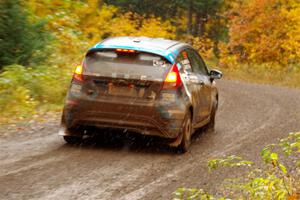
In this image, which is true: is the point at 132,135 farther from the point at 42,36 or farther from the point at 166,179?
the point at 42,36

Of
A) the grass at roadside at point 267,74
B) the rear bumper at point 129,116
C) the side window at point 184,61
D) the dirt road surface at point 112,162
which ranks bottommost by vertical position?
the grass at roadside at point 267,74

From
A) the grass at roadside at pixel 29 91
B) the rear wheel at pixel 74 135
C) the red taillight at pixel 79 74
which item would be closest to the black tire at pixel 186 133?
the rear wheel at pixel 74 135

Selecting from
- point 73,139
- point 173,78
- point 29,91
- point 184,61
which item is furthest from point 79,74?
point 29,91

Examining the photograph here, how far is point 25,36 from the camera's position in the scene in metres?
14.8

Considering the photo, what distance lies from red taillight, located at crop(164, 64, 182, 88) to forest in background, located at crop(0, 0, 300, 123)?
12.2ft

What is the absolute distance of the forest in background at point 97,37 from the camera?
14117mm

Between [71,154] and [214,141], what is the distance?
118 inches

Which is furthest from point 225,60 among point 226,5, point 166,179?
point 166,179

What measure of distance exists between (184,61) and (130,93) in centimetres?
139

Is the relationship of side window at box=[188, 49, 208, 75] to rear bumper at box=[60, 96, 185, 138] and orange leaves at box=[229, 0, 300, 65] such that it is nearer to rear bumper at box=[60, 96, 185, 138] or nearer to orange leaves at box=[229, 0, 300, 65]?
rear bumper at box=[60, 96, 185, 138]

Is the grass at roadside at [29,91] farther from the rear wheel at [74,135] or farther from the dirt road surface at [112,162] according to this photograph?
the rear wheel at [74,135]

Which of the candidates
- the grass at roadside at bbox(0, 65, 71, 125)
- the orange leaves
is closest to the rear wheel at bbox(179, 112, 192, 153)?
the grass at roadside at bbox(0, 65, 71, 125)

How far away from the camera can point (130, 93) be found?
8.98 meters

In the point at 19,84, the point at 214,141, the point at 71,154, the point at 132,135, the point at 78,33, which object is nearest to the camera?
the point at 71,154
